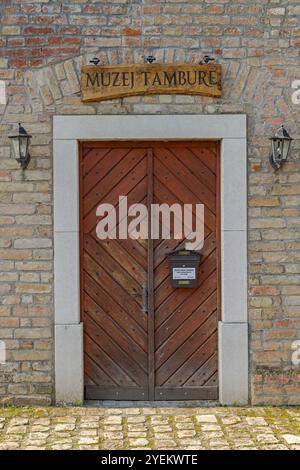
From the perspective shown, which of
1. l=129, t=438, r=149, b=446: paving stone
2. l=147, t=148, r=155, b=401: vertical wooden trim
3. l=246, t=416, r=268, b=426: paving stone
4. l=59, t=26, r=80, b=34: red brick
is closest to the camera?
l=129, t=438, r=149, b=446: paving stone

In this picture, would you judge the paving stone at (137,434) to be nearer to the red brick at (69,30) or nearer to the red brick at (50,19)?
the red brick at (69,30)

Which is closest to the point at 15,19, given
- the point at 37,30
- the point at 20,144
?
the point at 37,30

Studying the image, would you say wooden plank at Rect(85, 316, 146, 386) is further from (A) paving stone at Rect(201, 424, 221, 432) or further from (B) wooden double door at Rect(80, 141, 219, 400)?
(A) paving stone at Rect(201, 424, 221, 432)

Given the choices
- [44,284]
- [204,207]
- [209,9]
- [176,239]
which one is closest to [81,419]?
[44,284]

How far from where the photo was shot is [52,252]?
525cm

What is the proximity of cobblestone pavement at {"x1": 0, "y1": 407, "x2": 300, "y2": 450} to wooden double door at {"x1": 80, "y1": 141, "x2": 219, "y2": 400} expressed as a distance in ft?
1.05

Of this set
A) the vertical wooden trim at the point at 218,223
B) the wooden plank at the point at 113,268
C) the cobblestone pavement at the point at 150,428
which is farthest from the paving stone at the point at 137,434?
the vertical wooden trim at the point at 218,223

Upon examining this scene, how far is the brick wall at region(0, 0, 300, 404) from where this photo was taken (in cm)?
521

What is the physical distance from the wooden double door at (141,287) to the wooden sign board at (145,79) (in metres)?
0.50

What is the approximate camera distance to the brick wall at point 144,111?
17.1 feet

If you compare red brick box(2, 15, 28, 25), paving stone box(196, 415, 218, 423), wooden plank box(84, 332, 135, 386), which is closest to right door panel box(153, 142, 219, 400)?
wooden plank box(84, 332, 135, 386)

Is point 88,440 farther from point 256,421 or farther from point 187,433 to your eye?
point 256,421

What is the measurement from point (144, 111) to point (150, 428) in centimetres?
282

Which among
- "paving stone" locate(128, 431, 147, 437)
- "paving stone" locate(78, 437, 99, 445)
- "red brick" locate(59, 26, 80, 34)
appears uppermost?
"red brick" locate(59, 26, 80, 34)
